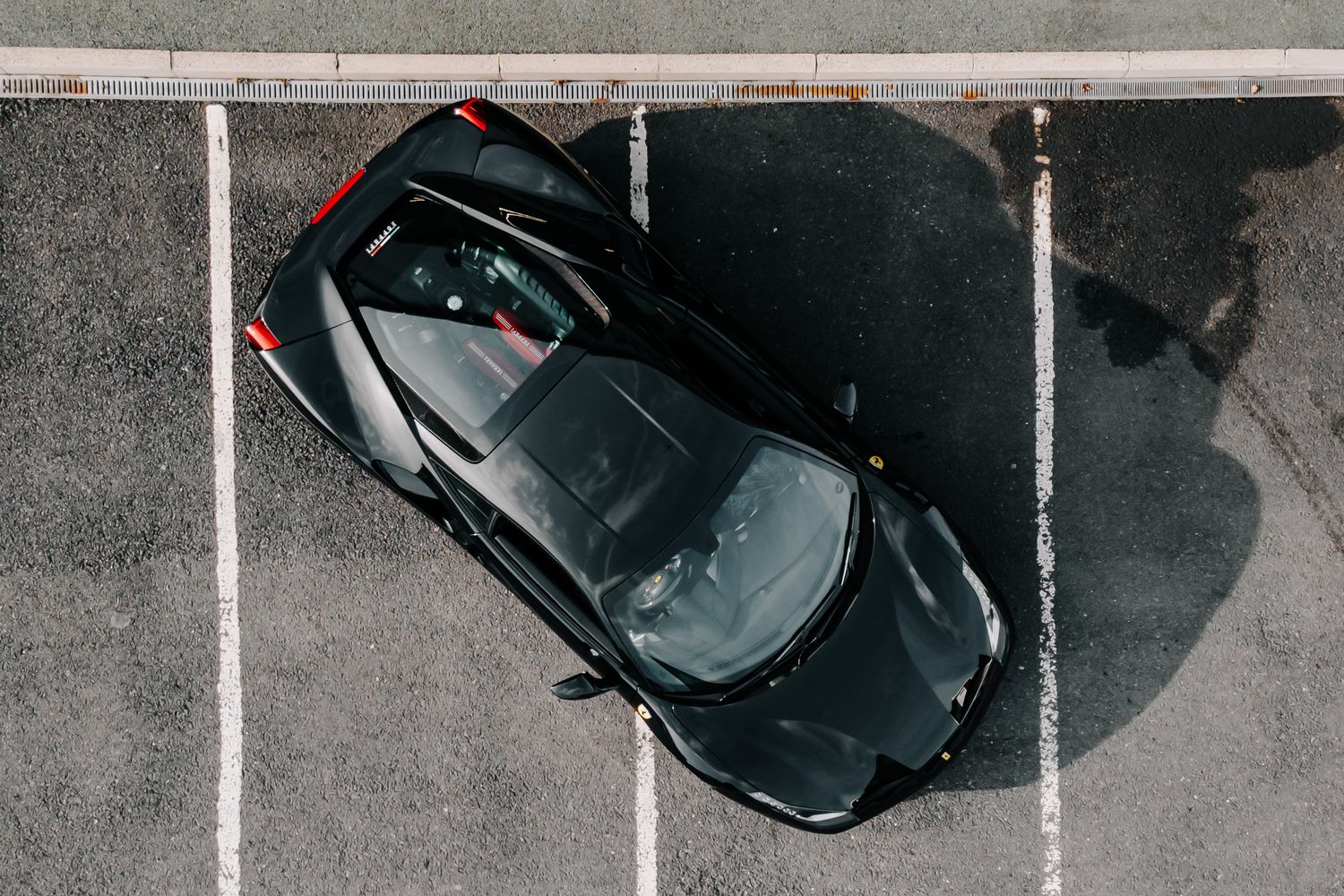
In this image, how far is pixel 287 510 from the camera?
191 inches

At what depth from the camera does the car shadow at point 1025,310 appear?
4867mm

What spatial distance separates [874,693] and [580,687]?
1.45 meters

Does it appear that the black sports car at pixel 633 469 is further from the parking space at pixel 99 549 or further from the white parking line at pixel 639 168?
the parking space at pixel 99 549

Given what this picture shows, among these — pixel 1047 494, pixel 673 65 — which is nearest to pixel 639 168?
pixel 673 65

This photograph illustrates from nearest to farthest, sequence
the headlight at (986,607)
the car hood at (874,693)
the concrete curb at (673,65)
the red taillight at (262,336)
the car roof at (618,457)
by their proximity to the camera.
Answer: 1. the car roof at (618,457)
2. the red taillight at (262,336)
3. the car hood at (874,693)
4. the headlight at (986,607)
5. the concrete curb at (673,65)

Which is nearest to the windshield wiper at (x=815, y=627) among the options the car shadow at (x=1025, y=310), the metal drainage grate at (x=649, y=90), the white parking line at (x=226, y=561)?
the car shadow at (x=1025, y=310)

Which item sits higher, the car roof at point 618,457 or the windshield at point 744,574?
the car roof at point 618,457

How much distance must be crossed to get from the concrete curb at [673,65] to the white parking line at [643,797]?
0.42 metres

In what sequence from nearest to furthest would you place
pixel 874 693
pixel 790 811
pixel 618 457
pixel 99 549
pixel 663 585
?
pixel 618 457 < pixel 663 585 < pixel 874 693 < pixel 790 811 < pixel 99 549

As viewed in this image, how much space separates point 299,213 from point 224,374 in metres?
0.99

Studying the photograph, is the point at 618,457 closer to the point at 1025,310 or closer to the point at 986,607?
the point at 986,607

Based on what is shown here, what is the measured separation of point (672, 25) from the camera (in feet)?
16.0

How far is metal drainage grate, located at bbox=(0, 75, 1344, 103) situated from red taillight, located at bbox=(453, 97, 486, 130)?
0.64 meters

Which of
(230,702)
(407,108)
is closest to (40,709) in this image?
(230,702)
